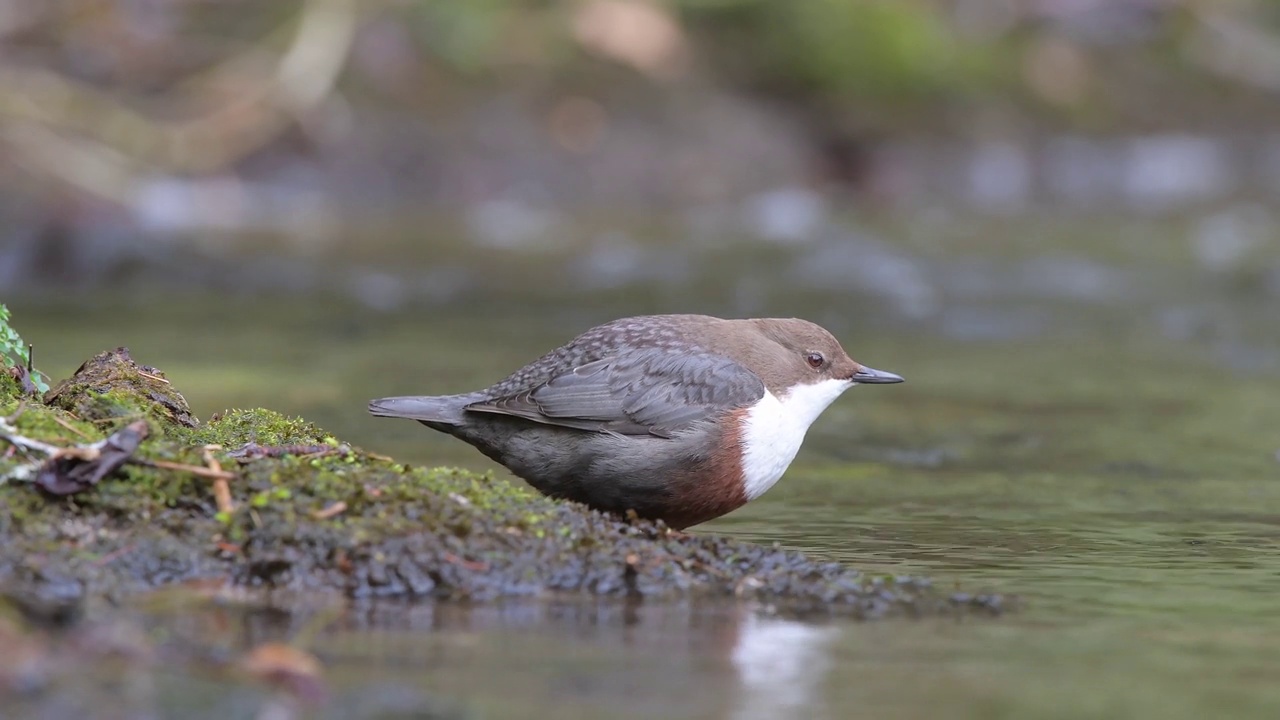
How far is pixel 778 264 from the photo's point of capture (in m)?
12.8

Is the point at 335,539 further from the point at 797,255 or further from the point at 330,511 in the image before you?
the point at 797,255

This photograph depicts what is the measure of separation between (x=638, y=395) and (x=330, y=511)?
126cm

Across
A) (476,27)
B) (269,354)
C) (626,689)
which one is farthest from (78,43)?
(626,689)

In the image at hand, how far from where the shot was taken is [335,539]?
147 inches

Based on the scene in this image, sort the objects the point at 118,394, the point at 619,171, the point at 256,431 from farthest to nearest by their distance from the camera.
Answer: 1. the point at 619,171
2. the point at 256,431
3. the point at 118,394

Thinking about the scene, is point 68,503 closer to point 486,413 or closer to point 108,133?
point 486,413

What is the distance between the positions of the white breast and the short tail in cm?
85

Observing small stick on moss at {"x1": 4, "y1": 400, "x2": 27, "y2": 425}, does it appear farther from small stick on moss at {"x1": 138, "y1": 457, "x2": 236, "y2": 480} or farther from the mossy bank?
small stick on moss at {"x1": 138, "y1": 457, "x2": 236, "y2": 480}

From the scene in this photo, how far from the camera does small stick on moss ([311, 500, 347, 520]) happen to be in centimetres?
375

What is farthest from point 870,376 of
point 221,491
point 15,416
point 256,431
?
point 15,416

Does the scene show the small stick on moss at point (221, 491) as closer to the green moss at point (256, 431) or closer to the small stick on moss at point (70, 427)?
the small stick on moss at point (70, 427)

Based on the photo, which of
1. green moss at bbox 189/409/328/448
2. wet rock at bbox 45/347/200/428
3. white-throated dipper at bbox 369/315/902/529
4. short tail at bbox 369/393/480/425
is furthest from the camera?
short tail at bbox 369/393/480/425

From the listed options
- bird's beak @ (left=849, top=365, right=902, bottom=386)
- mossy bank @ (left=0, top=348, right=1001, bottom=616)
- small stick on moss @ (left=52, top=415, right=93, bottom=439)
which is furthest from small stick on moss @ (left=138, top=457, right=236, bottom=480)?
bird's beak @ (left=849, top=365, right=902, bottom=386)

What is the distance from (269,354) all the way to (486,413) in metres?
5.00
